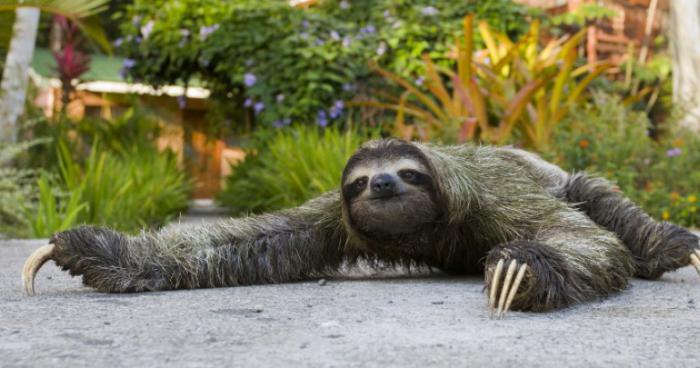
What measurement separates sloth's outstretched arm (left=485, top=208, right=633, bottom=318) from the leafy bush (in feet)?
11.9

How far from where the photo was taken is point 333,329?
220 centimetres

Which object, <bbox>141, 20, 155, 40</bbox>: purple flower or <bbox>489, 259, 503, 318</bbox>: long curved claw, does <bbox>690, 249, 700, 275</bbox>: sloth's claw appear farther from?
<bbox>141, 20, 155, 40</bbox>: purple flower

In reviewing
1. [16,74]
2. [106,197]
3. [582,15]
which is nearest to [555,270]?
[106,197]

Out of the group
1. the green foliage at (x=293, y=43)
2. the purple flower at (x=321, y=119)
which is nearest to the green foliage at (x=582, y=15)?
the green foliage at (x=293, y=43)

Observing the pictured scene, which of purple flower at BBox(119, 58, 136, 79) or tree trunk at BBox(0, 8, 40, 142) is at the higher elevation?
purple flower at BBox(119, 58, 136, 79)

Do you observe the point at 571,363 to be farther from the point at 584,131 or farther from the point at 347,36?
the point at 347,36

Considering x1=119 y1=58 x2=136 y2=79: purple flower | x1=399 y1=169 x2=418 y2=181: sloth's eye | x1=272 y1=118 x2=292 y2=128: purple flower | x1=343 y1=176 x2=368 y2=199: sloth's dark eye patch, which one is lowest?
x1=343 y1=176 x2=368 y2=199: sloth's dark eye patch

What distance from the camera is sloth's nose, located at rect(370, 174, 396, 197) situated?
2.86 metres

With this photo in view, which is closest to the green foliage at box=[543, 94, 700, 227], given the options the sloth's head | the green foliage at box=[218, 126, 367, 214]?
the green foliage at box=[218, 126, 367, 214]

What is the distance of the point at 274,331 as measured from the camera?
2.18 metres

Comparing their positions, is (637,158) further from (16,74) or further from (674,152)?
(16,74)

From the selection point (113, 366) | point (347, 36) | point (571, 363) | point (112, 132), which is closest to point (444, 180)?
point (571, 363)

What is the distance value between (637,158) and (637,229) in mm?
3943

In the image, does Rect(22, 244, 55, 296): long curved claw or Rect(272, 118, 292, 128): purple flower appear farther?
Rect(272, 118, 292, 128): purple flower
